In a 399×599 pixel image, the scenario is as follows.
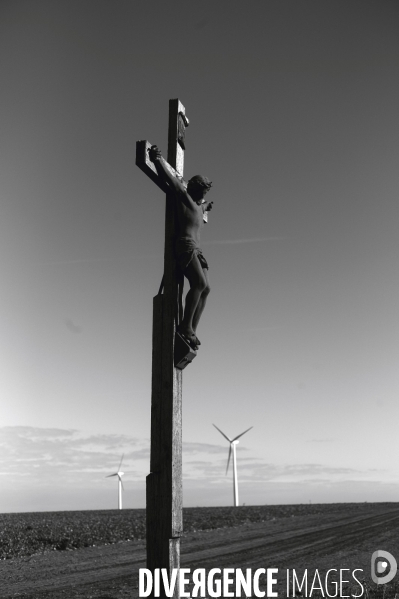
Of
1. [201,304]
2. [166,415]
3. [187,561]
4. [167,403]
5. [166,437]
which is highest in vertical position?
[201,304]

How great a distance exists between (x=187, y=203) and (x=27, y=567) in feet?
38.5

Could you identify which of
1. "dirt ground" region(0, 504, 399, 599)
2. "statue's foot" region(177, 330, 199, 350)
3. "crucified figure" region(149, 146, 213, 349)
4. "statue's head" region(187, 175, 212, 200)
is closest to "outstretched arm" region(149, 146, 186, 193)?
"crucified figure" region(149, 146, 213, 349)

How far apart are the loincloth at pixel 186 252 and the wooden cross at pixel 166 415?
4.2 inches

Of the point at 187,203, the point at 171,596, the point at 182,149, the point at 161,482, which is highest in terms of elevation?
the point at 182,149

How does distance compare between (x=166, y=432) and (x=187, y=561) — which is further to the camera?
(x=187, y=561)

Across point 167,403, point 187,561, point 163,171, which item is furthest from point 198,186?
point 187,561

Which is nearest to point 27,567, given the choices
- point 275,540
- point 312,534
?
point 275,540

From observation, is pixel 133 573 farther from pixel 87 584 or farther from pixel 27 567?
pixel 27 567

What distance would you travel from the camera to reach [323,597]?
10148 millimetres

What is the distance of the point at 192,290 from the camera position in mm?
6176

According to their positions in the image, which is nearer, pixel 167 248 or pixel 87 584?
pixel 167 248

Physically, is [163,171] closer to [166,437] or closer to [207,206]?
[207,206]

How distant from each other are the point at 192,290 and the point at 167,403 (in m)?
1.16

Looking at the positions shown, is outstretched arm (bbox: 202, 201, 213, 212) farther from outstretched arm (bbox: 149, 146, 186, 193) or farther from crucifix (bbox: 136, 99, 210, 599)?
outstretched arm (bbox: 149, 146, 186, 193)
